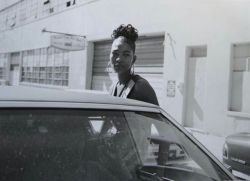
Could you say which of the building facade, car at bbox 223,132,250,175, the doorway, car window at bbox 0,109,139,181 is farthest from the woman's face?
the doorway

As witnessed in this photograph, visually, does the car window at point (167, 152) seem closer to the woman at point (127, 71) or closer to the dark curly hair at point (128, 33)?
the woman at point (127, 71)

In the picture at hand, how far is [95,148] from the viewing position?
2260mm

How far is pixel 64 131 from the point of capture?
83.9 inches

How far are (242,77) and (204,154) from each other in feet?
27.1

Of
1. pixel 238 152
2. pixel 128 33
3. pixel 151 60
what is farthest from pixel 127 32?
pixel 151 60

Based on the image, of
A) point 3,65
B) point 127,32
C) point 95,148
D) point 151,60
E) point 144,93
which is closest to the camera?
point 95,148

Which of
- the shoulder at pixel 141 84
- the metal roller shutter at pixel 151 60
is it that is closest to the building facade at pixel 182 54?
the metal roller shutter at pixel 151 60

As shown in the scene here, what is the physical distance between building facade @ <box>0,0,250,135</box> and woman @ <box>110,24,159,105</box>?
15.7 ft

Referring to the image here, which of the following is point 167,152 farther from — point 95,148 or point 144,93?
point 144,93

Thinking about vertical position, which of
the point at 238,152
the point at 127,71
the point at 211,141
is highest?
the point at 127,71

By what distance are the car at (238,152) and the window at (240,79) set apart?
477 cm

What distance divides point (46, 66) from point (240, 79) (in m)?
13.2

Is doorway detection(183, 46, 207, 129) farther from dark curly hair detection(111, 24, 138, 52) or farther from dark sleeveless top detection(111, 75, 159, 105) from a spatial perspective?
dark sleeveless top detection(111, 75, 159, 105)

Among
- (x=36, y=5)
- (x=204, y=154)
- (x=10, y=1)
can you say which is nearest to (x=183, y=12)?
(x=204, y=154)
